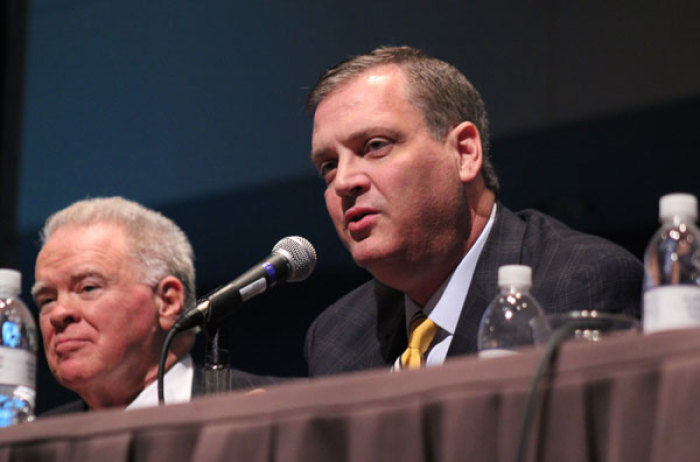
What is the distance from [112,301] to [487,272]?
96 cm

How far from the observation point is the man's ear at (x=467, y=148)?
86.0 inches

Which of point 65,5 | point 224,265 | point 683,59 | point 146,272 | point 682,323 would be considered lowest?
point 224,265

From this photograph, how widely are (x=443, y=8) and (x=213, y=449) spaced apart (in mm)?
2673

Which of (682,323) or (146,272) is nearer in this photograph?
(682,323)

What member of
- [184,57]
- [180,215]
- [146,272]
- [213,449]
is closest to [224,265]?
[180,215]

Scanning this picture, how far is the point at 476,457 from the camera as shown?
1010mm

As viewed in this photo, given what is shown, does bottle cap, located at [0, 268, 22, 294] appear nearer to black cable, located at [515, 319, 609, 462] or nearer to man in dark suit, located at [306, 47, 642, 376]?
man in dark suit, located at [306, 47, 642, 376]

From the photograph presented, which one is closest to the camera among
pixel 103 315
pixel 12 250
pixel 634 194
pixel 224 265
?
pixel 103 315

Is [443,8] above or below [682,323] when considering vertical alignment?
above

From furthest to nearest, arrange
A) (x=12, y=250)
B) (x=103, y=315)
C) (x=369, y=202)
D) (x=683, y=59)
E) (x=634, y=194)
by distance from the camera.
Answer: (x=634, y=194) < (x=12, y=250) < (x=683, y=59) < (x=103, y=315) < (x=369, y=202)

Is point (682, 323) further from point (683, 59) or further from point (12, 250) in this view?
Result: point (12, 250)

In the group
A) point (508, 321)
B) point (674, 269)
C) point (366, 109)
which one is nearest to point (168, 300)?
point (366, 109)

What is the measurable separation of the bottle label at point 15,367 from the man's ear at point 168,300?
0.93 meters

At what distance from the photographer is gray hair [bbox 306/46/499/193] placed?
7.15ft
